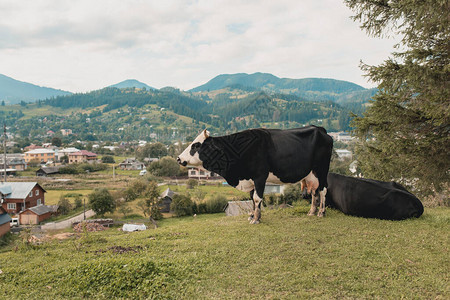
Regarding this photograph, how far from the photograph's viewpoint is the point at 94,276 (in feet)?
15.9

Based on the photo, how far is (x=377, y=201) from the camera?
850 centimetres

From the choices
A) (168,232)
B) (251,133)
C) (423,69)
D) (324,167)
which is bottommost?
(168,232)

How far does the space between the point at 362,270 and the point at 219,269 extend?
101 inches

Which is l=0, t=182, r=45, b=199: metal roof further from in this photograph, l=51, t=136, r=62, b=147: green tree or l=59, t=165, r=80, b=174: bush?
l=51, t=136, r=62, b=147: green tree

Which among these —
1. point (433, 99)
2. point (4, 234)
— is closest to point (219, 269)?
point (433, 99)

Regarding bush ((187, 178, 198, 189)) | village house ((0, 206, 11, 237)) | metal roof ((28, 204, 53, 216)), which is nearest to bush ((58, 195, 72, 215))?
metal roof ((28, 204, 53, 216))

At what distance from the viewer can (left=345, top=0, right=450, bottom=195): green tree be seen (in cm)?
731

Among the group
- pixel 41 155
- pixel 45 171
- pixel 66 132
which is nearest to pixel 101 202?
pixel 45 171

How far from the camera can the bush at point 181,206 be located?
36000 millimetres

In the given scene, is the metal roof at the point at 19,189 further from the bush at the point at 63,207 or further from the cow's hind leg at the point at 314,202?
the cow's hind leg at the point at 314,202

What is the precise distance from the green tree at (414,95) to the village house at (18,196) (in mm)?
38839

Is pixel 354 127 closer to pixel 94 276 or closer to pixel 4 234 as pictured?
pixel 94 276

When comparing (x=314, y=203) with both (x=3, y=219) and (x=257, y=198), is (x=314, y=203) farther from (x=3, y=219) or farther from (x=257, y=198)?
(x=3, y=219)

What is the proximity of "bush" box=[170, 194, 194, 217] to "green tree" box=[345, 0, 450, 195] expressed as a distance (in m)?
27.6
